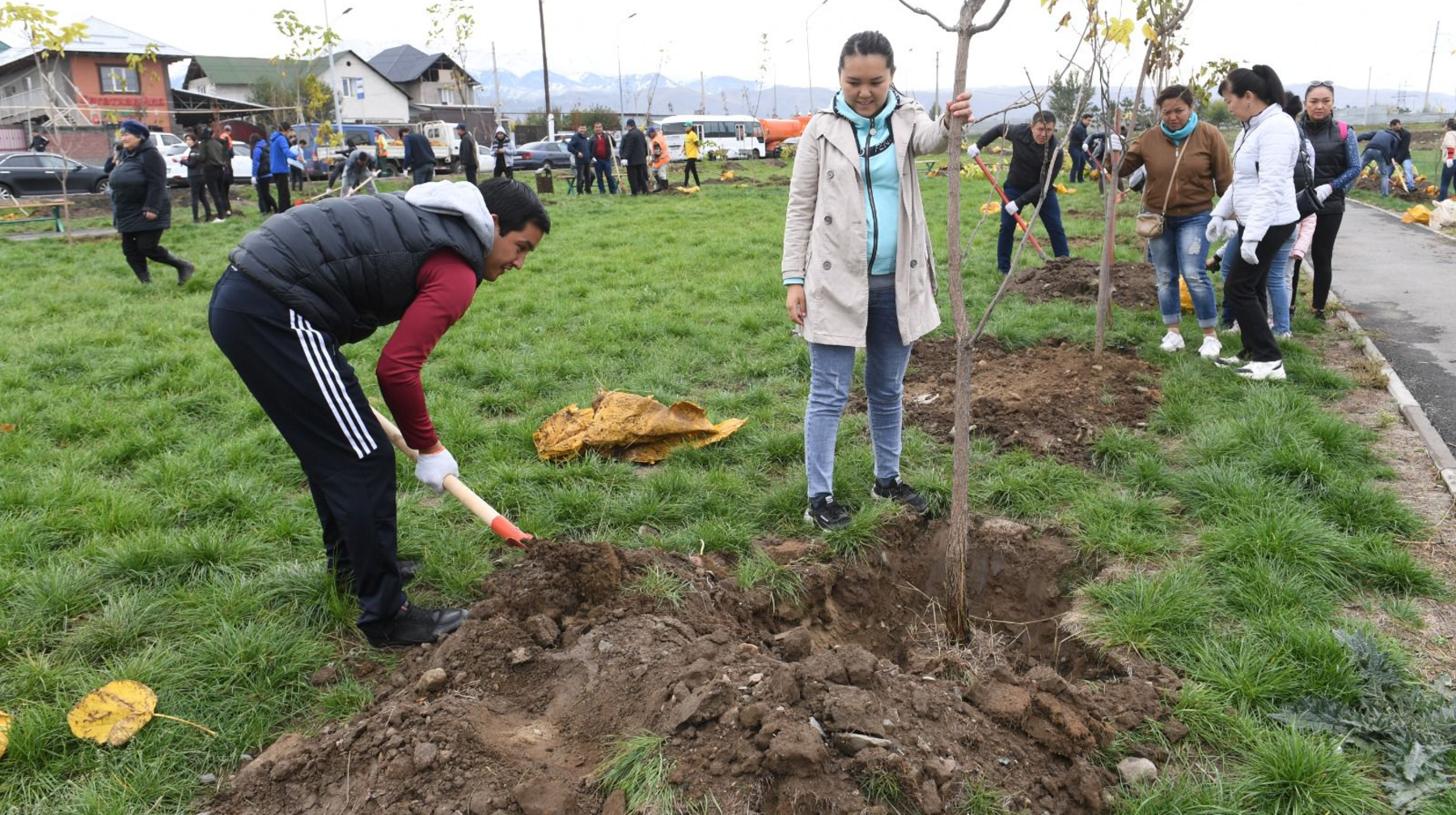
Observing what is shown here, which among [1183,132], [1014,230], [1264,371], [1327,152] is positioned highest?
[1183,132]

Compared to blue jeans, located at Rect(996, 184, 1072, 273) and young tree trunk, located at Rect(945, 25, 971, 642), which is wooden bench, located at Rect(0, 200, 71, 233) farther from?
young tree trunk, located at Rect(945, 25, 971, 642)

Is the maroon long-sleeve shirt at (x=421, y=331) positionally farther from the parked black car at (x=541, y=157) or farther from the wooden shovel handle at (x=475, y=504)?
the parked black car at (x=541, y=157)

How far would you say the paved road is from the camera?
577cm

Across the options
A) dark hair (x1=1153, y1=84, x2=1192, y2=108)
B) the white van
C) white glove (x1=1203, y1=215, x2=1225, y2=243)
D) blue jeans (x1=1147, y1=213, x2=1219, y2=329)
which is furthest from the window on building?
white glove (x1=1203, y1=215, x2=1225, y2=243)

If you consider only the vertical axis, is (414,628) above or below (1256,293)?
below

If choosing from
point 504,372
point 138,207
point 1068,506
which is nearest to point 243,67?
point 138,207

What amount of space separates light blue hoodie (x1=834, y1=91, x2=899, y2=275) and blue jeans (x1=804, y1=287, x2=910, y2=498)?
188 millimetres

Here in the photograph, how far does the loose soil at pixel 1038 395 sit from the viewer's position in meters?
4.79

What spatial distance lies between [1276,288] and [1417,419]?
1824 millimetres

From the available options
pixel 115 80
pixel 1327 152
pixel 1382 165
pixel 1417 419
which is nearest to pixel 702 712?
pixel 1417 419

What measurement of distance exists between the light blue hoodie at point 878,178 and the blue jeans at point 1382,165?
714 inches

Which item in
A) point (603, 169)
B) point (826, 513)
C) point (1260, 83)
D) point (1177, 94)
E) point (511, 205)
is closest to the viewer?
point (511, 205)

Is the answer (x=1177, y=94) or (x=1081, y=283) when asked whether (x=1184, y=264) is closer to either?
(x=1177, y=94)

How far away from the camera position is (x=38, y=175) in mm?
19594
